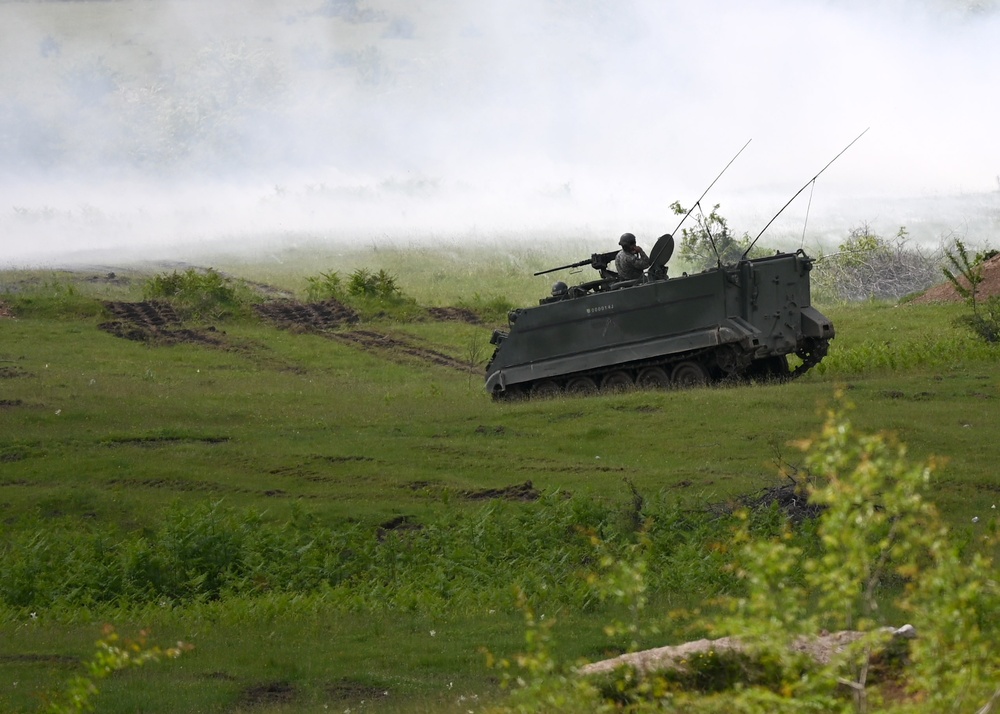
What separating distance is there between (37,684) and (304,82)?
12626cm

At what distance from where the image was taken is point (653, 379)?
27266 mm

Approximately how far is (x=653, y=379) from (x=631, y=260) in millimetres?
2720

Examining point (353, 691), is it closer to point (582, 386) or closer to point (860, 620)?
point (860, 620)

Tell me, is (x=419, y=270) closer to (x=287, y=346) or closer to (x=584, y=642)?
(x=287, y=346)

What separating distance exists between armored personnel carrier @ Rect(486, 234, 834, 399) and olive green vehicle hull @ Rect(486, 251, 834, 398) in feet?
0.07

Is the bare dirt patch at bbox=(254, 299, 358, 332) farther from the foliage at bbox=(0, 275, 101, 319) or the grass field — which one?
the grass field

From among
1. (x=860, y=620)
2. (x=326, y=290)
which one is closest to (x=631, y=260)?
(x=860, y=620)

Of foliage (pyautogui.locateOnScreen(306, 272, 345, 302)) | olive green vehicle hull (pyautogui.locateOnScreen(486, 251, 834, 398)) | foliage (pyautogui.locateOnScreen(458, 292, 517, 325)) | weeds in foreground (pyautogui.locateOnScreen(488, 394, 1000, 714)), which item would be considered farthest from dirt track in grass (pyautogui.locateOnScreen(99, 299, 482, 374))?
weeds in foreground (pyautogui.locateOnScreen(488, 394, 1000, 714))

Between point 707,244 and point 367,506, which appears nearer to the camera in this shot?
point 367,506

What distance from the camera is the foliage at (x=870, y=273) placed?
52906mm

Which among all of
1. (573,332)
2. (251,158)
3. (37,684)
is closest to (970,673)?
(37,684)

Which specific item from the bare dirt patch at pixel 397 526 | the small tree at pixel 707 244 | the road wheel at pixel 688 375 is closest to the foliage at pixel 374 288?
the small tree at pixel 707 244

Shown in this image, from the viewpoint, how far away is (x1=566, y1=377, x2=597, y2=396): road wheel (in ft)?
91.7

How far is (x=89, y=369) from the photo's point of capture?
33875mm
